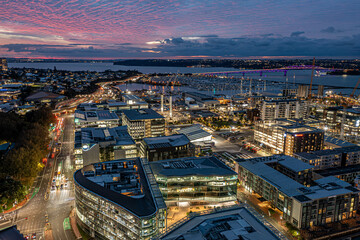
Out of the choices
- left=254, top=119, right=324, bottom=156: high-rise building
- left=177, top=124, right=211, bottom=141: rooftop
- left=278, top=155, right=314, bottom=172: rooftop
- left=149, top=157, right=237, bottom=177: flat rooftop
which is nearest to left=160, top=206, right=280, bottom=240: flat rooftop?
left=149, top=157, right=237, bottom=177: flat rooftop

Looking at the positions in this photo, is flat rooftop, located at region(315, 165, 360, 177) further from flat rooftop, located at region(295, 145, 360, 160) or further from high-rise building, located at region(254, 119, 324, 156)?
high-rise building, located at region(254, 119, 324, 156)

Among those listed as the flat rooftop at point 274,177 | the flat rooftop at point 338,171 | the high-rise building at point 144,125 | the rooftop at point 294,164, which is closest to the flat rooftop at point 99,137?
the high-rise building at point 144,125

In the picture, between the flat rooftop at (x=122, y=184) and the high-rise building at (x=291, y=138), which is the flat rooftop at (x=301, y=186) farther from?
the flat rooftop at (x=122, y=184)

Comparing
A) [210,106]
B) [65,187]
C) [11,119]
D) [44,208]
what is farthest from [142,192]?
[210,106]

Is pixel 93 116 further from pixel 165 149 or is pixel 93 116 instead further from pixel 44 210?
pixel 44 210

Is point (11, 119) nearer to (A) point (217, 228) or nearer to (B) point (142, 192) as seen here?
(B) point (142, 192)
